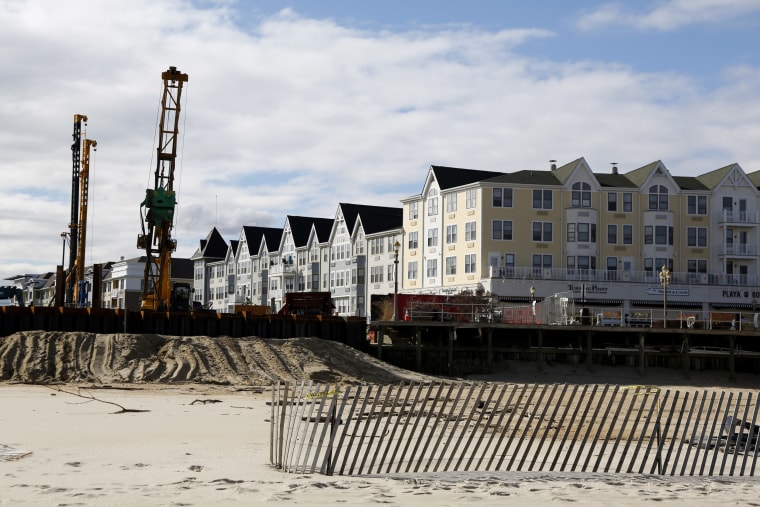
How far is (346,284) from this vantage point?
94.6 m

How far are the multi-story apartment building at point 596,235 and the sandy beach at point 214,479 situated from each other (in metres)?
53.4

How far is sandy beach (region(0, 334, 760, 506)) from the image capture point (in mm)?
12312

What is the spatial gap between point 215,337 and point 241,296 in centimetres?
7574

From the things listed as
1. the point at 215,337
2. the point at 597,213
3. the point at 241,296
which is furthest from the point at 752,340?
the point at 241,296

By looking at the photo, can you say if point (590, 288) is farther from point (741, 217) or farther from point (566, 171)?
point (741, 217)

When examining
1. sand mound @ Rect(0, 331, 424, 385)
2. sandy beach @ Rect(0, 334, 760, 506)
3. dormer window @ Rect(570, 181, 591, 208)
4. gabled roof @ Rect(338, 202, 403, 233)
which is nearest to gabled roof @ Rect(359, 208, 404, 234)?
gabled roof @ Rect(338, 202, 403, 233)

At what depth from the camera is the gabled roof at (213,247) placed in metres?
129

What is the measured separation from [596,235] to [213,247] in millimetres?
68213

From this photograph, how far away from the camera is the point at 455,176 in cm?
7944

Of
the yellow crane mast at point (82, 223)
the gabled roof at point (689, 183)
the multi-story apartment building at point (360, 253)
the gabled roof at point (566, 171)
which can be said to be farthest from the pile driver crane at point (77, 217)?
the gabled roof at point (689, 183)

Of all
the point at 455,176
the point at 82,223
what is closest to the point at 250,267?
the point at 82,223

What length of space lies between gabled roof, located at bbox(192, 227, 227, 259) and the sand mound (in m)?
87.1

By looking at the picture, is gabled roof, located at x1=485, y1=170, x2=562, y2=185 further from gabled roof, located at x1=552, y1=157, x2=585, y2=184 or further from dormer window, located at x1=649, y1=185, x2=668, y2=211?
dormer window, located at x1=649, y1=185, x2=668, y2=211

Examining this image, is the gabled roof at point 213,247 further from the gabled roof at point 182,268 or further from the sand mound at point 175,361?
the sand mound at point 175,361
